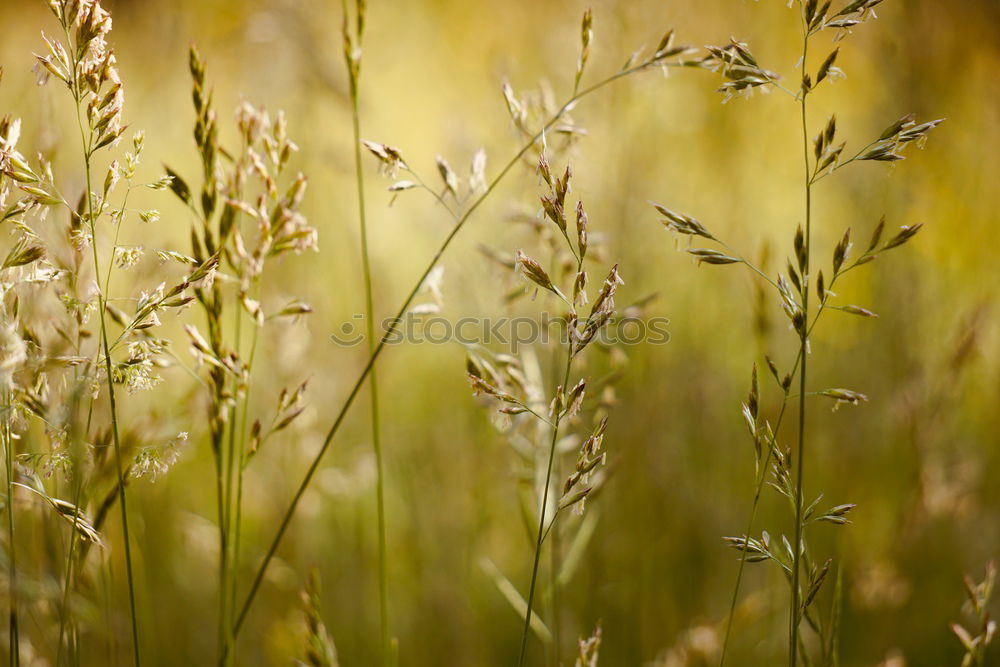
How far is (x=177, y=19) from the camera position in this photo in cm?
208

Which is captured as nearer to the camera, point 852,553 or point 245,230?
point 852,553

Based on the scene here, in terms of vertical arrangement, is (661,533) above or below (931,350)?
below

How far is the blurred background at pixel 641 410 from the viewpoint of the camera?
73.7 inches

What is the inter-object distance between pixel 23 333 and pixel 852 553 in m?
2.32

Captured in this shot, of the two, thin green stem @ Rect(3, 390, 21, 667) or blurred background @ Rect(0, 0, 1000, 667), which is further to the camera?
blurred background @ Rect(0, 0, 1000, 667)

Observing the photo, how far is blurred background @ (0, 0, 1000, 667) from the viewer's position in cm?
187

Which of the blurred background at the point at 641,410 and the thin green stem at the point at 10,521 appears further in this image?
the blurred background at the point at 641,410

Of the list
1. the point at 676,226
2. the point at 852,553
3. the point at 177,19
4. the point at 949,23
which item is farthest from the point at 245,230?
the point at 949,23

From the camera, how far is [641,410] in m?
2.24

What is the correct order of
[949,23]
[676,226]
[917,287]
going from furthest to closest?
1. [949,23]
2. [917,287]
3. [676,226]

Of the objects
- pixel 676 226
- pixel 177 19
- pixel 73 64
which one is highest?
pixel 177 19

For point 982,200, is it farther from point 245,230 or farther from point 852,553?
point 245,230

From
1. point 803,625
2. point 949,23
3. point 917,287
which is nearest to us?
point 803,625

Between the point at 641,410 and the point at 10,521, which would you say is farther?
the point at 641,410
